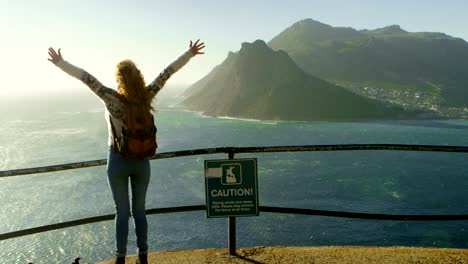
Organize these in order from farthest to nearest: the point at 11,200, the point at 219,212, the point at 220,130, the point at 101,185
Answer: the point at 220,130, the point at 101,185, the point at 11,200, the point at 219,212

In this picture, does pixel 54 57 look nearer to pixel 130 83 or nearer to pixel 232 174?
pixel 130 83

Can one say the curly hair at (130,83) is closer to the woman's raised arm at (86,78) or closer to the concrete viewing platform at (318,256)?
the woman's raised arm at (86,78)

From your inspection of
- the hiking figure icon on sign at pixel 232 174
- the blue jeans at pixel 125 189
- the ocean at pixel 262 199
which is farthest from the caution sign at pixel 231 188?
the ocean at pixel 262 199

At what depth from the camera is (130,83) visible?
11.8 feet

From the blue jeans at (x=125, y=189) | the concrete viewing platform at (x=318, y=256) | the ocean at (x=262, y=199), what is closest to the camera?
the blue jeans at (x=125, y=189)

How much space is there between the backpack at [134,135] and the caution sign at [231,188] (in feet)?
4.72

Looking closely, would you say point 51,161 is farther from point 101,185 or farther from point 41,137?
point 41,137

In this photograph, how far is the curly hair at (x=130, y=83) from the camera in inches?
141

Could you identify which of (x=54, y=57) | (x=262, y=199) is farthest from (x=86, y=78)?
(x=262, y=199)

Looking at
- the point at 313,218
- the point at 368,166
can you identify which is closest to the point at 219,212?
the point at 313,218

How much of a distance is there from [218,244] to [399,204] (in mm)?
33617

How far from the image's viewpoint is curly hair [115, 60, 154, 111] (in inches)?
141

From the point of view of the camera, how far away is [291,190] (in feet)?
259

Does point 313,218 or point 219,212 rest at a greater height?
point 219,212
